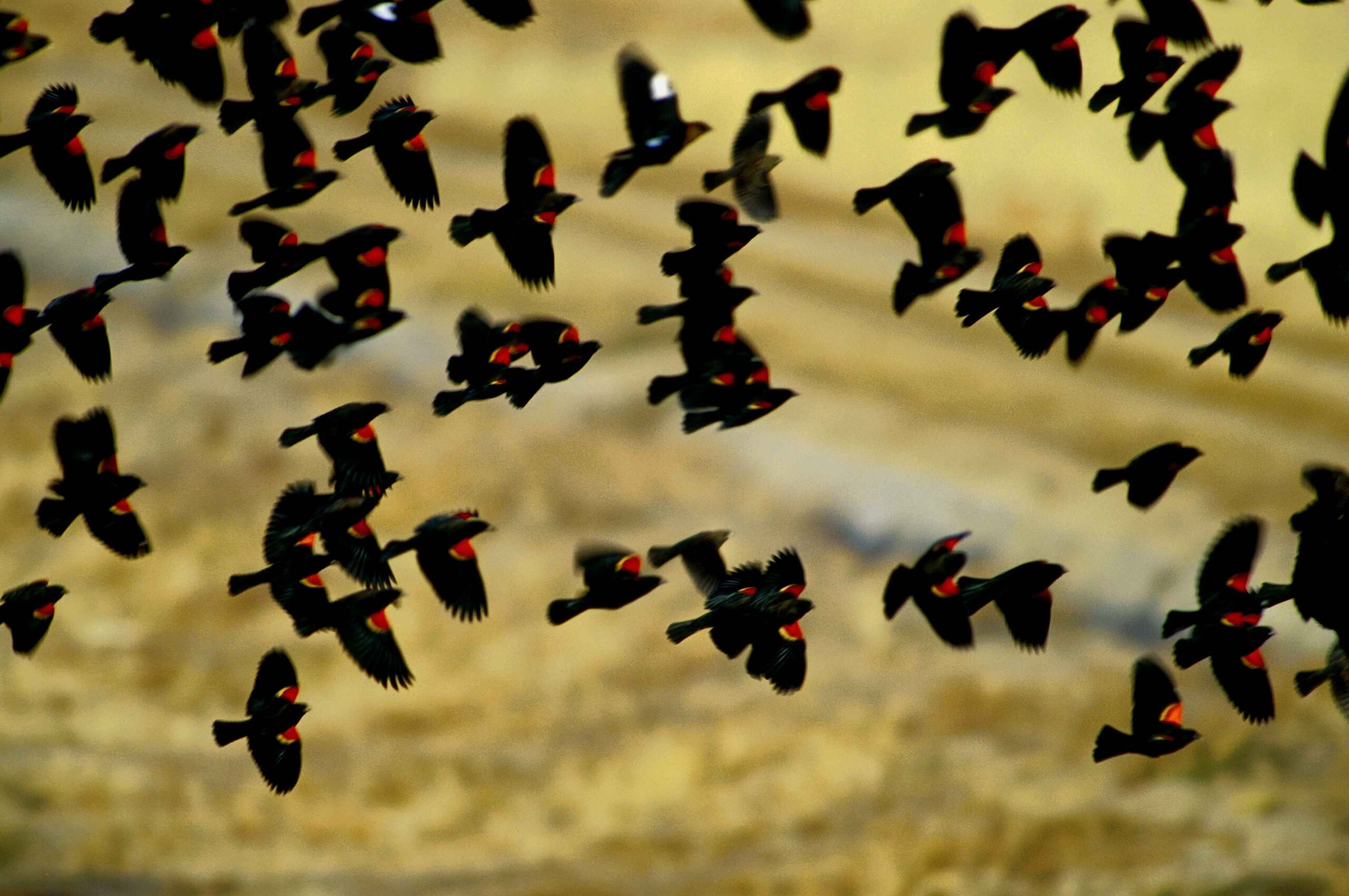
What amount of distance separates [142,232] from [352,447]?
0.33m

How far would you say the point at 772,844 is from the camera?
10.2ft

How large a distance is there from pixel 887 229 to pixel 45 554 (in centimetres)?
226

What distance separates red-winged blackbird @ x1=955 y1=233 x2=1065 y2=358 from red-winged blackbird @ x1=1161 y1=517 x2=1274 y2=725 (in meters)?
0.30

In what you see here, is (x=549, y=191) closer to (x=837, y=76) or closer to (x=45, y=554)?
(x=837, y=76)

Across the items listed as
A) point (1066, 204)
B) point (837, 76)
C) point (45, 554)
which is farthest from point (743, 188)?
point (45, 554)

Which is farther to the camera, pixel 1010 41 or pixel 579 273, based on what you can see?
pixel 579 273

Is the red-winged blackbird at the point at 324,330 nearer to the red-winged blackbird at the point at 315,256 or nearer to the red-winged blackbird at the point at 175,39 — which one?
the red-winged blackbird at the point at 315,256

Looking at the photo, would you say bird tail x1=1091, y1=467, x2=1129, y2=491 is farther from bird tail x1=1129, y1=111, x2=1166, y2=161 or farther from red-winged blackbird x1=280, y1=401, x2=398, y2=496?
red-winged blackbird x1=280, y1=401, x2=398, y2=496

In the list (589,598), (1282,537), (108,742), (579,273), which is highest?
(579,273)

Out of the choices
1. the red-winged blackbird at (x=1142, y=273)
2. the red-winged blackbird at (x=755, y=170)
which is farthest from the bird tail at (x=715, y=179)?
the red-winged blackbird at (x=1142, y=273)

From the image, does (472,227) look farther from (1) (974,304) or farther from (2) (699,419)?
(1) (974,304)

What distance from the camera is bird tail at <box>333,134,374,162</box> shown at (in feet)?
4.86

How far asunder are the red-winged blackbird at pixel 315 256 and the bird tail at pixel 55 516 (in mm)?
298

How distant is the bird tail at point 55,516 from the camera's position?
1.56 meters
